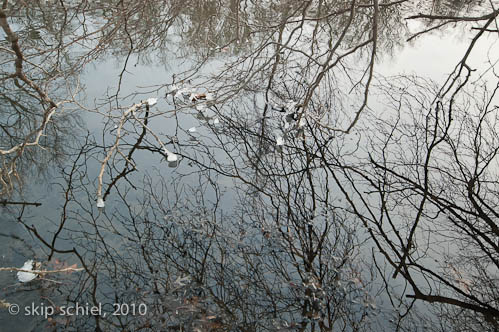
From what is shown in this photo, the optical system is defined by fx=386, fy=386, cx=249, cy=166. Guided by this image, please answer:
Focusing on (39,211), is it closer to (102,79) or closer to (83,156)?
(83,156)

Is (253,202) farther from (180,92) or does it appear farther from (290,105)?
(180,92)

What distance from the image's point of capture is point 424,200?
9.97ft

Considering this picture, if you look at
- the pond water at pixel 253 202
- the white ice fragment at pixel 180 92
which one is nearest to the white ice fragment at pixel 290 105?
the pond water at pixel 253 202

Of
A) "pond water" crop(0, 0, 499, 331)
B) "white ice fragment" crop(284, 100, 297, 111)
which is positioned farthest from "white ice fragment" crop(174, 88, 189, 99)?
"white ice fragment" crop(284, 100, 297, 111)

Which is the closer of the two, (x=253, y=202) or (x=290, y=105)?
(x=253, y=202)

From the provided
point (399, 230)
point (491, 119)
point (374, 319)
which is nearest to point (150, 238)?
point (374, 319)

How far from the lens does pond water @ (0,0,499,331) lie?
7.52 feet

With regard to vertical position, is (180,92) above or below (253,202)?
above

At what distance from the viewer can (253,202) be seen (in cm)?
305

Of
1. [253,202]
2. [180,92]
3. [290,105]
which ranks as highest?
[180,92]

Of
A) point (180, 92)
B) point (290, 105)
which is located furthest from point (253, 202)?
point (180, 92)

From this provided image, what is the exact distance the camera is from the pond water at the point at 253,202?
2.29 metres

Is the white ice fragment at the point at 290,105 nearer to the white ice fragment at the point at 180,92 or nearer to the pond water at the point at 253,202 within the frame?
the pond water at the point at 253,202

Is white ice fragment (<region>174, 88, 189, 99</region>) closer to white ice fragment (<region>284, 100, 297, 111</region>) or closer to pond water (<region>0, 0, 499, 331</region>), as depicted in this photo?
pond water (<region>0, 0, 499, 331</region>)
